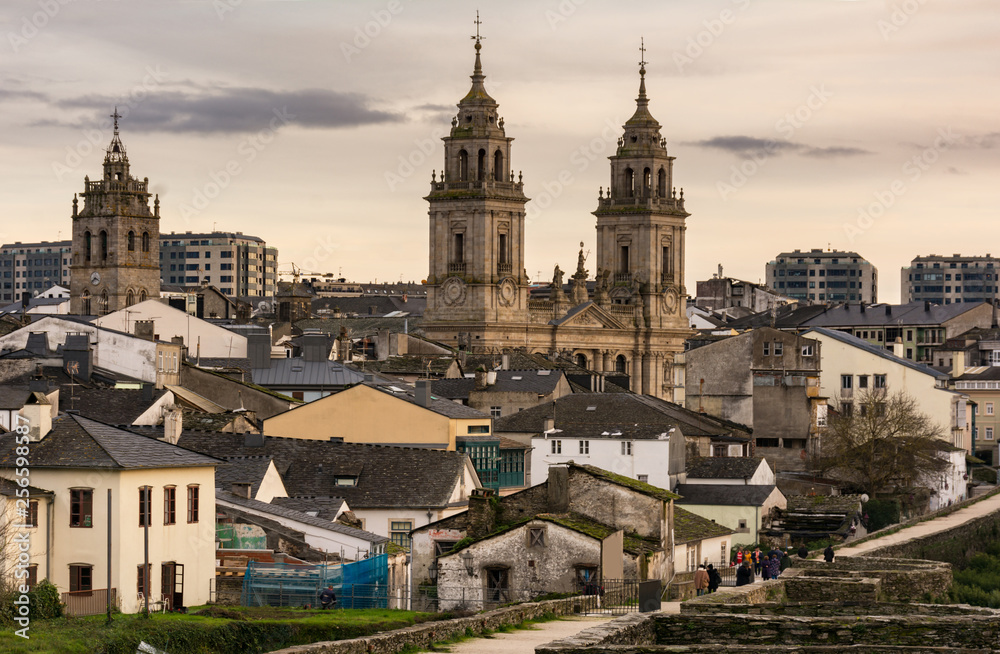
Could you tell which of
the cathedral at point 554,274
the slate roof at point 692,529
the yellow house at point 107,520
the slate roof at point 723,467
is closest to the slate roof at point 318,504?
the yellow house at point 107,520

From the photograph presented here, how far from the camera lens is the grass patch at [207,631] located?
2989cm

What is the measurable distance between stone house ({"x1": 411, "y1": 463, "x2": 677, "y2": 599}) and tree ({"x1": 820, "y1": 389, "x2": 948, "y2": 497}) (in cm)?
4008

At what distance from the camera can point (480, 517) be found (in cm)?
4541

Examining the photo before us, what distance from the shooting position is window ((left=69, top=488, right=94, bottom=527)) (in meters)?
38.7

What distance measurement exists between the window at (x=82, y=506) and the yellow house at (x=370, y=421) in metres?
25.9

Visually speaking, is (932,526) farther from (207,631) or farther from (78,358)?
(207,631)

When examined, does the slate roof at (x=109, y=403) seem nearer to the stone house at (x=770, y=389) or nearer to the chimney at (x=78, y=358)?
the chimney at (x=78, y=358)

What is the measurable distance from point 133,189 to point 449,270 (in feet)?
102

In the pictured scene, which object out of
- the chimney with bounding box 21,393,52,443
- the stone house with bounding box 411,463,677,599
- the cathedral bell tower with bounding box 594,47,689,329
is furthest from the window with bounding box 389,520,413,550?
the cathedral bell tower with bounding box 594,47,689,329

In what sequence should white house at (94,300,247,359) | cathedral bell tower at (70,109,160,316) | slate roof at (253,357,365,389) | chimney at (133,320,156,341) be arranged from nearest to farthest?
slate roof at (253,357,365,389) < chimney at (133,320,156,341) < white house at (94,300,247,359) < cathedral bell tower at (70,109,160,316)

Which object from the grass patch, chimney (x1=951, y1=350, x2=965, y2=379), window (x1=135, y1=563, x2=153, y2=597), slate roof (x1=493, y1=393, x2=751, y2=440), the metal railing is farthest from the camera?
chimney (x1=951, y1=350, x2=965, y2=379)

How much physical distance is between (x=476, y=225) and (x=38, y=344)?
57786 millimetres

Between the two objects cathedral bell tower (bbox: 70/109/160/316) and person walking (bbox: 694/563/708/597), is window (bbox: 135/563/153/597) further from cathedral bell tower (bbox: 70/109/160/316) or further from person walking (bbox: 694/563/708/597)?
cathedral bell tower (bbox: 70/109/160/316)

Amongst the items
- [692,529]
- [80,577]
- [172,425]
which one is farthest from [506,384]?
[80,577]
